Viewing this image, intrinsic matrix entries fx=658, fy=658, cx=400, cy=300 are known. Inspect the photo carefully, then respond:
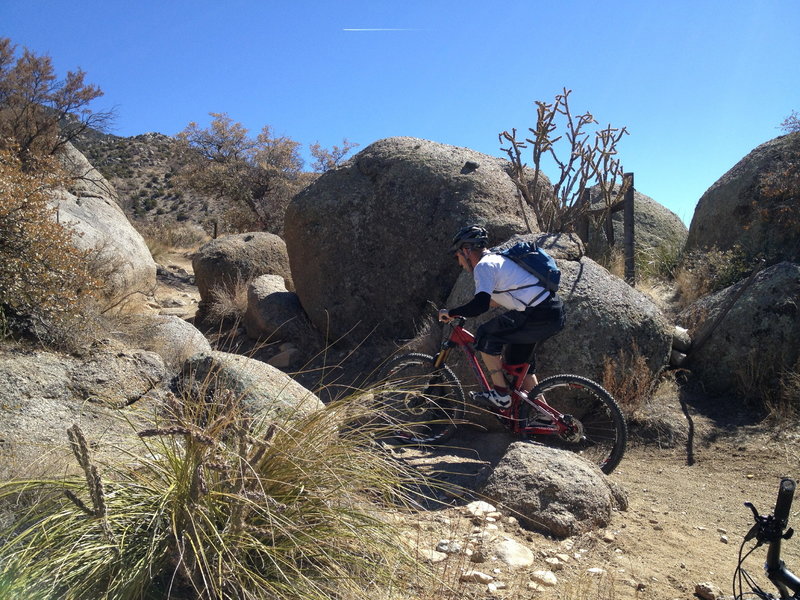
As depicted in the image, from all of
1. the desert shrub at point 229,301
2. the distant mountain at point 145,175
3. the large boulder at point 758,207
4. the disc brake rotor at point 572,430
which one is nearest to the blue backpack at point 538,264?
the disc brake rotor at point 572,430

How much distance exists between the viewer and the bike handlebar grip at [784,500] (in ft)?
5.50

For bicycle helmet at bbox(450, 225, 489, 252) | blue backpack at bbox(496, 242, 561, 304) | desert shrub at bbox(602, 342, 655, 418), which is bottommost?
desert shrub at bbox(602, 342, 655, 418)

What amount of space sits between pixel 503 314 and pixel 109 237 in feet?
30.9

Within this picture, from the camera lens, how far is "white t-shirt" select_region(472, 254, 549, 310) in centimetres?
532

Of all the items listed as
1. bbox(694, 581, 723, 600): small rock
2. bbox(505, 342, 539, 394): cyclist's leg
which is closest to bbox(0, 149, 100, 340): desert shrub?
bbox(505, 342, 539, 394): cyclist's leg

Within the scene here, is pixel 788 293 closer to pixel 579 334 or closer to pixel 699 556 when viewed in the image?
pixel 579 334

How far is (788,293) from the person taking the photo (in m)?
7.45

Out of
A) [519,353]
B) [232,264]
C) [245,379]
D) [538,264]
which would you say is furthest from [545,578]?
[232,264]

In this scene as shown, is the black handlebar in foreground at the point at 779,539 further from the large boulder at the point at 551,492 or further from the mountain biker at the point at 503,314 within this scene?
the mountain biker at the point at 503,314

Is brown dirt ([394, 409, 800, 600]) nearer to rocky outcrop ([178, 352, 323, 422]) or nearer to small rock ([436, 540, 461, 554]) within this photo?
small rock ([436, 540, 461, 554])

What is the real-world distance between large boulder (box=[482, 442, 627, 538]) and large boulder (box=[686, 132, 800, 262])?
664 centimetres

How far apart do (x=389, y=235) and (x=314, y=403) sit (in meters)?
4.85

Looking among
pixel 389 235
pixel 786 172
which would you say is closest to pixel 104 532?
pixel 389 235

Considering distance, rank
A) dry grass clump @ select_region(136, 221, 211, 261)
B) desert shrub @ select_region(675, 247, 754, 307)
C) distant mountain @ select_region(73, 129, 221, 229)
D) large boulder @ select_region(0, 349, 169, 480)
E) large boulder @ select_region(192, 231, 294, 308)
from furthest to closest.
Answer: distant mountain @ select_region(73, 129, 221, 229), dry grass clump @ select_region(136, 221, 211, 261), large boulder @ select_region(192, 231, 294, 308), desert shrub @ select_region(675, 247, 754, 307), large boulder @ select_region(0, 349, 169, 480)
